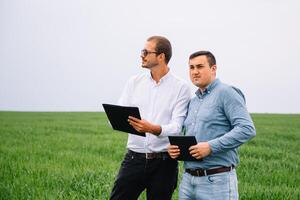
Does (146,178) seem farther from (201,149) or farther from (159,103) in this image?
(201,149)

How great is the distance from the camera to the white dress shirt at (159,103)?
4828 mm

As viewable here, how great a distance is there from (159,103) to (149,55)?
19.5 inches

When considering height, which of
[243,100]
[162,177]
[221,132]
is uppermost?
[243,100]

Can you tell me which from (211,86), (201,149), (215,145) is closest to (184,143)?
(201,149)

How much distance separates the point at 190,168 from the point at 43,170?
202 inches

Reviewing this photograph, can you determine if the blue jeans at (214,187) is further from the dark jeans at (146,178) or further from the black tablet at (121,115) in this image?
the black tablet at (121,115)

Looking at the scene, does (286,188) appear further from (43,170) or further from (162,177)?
(43,170)

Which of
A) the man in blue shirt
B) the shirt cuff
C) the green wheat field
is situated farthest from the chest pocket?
the green wheat field

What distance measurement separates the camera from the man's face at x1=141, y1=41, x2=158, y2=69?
4.85 m

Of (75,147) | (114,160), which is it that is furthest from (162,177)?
(75,147)

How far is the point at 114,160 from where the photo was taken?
10.6 metres

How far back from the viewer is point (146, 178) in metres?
4.97

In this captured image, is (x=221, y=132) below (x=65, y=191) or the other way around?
the other way around

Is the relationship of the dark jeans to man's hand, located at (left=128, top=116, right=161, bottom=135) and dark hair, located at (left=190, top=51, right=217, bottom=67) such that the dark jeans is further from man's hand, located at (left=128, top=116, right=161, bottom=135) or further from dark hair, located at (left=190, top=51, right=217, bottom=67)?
dark hair, located at (left=190, top=51, right=217, bottom=67)
